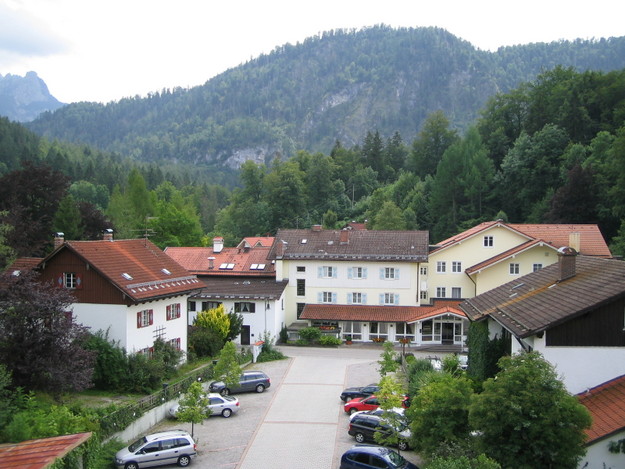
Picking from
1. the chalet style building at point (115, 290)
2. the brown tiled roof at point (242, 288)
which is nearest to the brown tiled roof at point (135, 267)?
the chalet style building at point (115, 290)

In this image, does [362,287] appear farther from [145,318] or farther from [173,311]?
[145,318]

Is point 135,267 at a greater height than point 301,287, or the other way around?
point 135,267

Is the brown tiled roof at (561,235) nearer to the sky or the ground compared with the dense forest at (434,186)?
nearer to the ground

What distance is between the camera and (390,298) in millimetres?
51344

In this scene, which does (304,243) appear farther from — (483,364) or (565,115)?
(565,115)

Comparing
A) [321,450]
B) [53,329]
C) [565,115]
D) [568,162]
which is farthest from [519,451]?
[565,115]

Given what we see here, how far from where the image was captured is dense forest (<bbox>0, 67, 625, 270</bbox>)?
5753 cm

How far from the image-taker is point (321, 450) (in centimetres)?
2497

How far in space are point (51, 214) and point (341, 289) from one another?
93.7 ft

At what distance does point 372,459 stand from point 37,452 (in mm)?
11498

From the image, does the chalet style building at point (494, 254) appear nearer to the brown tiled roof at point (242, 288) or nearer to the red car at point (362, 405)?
the brown tiled roof at point (242, 288)

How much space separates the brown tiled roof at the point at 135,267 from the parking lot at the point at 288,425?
7.36 metres

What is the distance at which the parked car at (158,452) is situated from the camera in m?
23.1

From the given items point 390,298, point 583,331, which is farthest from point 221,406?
point 390,298
